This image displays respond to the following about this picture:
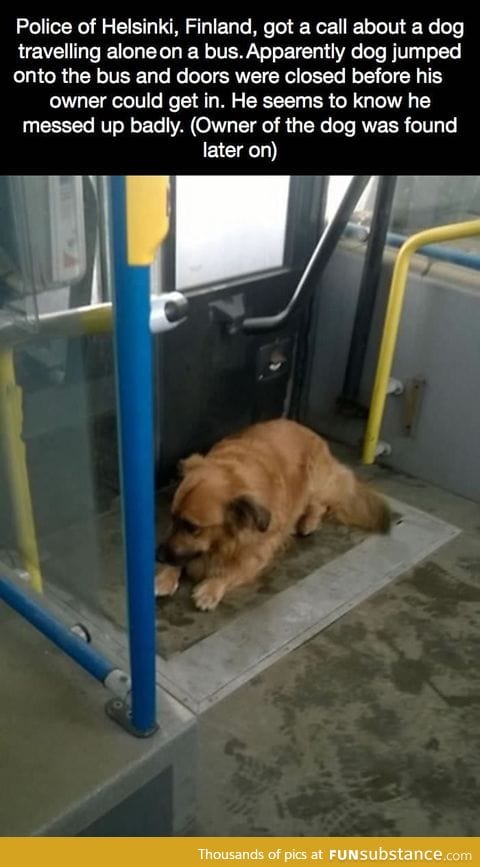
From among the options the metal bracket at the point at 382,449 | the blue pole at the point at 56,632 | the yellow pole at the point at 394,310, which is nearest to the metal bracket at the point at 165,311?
the blue pole at the point at 56,632

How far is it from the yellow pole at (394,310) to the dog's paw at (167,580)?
0.93 m

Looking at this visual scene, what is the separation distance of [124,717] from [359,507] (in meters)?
1.27

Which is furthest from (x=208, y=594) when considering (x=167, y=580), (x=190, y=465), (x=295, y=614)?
(x=190, y=465)

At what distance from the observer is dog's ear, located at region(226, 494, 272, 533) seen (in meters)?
1.81

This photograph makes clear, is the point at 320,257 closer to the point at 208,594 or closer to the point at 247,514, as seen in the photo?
the point at 247,514

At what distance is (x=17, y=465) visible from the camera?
133 cm

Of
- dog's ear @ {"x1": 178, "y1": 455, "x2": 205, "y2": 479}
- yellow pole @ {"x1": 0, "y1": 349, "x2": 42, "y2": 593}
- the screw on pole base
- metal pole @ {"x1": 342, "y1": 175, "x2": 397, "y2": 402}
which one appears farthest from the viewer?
metal pole @ {"x1": 342, "y1": 175, "x2": 397, "y2": 402}

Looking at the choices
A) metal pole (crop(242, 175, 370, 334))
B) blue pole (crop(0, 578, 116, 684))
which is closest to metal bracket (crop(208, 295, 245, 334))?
metal pole (crop(242, 175, 370, 334))

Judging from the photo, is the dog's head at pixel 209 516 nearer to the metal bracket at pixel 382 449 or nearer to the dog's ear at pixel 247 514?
the dog's ear at pixel 247 514

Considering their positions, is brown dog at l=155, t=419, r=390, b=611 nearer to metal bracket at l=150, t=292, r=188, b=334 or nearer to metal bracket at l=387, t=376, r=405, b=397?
metal bracket at l=387, t=376, r=405, b=397

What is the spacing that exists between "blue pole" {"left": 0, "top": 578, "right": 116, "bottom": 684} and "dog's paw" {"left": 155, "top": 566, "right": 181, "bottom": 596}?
24.8 inches

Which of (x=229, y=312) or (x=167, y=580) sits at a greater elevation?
(x=229, y=312)

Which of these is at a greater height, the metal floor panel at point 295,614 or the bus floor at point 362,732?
the bus floor at point 362,732

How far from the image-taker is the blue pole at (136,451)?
78 cm
